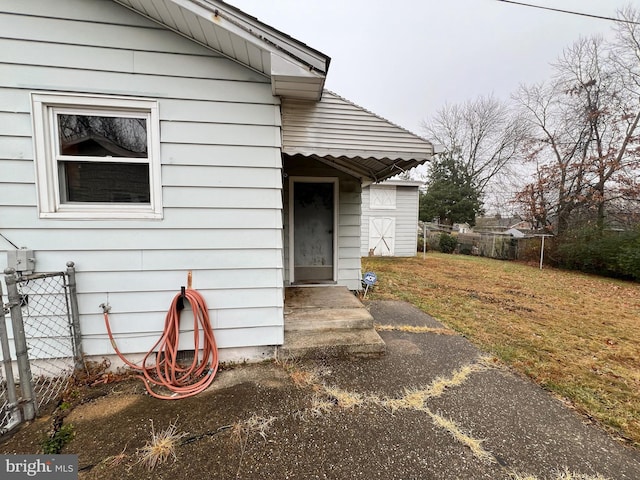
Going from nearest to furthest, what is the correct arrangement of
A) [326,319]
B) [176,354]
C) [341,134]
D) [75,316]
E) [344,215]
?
[75,316] < [176,354] < [341,134] < [326,319] < [344,215]

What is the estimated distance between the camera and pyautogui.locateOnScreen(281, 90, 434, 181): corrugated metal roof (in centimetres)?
267

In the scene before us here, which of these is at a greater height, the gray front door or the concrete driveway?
the gray front door

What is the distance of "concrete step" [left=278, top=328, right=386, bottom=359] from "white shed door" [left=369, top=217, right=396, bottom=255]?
10.2 meters

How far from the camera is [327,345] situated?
2.82 meters

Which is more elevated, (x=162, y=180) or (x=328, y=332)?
(x=162, y=180)

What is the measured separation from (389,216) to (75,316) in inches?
478

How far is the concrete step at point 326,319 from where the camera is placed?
3.00 metres

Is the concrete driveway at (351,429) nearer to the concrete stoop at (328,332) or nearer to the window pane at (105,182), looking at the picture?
the concrete stoop at (328,332)

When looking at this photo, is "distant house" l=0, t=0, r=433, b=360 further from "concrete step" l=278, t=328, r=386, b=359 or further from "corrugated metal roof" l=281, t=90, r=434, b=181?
"concrete step" l=278, t=328, r=386, b=359

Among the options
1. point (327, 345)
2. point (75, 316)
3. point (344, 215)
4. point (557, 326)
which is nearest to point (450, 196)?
point (557, 326)

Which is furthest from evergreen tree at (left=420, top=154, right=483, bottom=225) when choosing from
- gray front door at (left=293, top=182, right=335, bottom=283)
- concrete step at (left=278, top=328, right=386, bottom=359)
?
concrete step at (left=278, top=328, right=386, bottom=359)

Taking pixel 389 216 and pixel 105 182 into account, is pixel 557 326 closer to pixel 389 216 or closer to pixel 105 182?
pixel 105 182

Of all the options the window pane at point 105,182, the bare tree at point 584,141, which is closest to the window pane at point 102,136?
the window pane at point 105,182

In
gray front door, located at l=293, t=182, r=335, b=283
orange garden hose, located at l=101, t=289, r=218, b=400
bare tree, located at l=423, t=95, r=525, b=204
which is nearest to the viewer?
orange garden hose, located at l=101, t=289, r=218, b=400
